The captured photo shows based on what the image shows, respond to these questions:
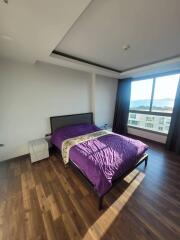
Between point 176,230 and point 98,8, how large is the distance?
9.19 feet

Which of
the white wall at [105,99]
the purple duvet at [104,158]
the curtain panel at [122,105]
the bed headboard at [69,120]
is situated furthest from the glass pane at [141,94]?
the purple duvet at [104,158]

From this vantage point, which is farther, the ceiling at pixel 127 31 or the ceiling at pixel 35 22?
the ceiling at pixel 127 31

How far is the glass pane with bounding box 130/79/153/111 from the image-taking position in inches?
152

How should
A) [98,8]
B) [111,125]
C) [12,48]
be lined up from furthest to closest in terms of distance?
[111,125] < [12,48] < [98,8]

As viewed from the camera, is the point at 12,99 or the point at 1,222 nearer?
the point at 1,222

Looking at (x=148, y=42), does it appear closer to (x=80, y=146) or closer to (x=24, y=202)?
(x=80, y=146)

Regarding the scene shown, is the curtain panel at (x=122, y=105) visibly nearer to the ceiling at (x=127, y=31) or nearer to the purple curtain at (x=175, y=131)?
the purple curtain at (x=175, y=131)

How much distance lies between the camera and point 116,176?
5.60 ft

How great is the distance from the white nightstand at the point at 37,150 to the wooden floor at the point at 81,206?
28 centimetres

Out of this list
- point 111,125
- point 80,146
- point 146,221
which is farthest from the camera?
point 111,125

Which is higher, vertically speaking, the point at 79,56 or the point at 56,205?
the point at 79,56

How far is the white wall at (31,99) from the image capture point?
2439 mm

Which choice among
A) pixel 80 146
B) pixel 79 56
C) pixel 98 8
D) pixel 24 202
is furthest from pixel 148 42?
pixel 24 202

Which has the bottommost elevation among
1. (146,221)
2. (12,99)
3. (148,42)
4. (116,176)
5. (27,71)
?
(146,221)
